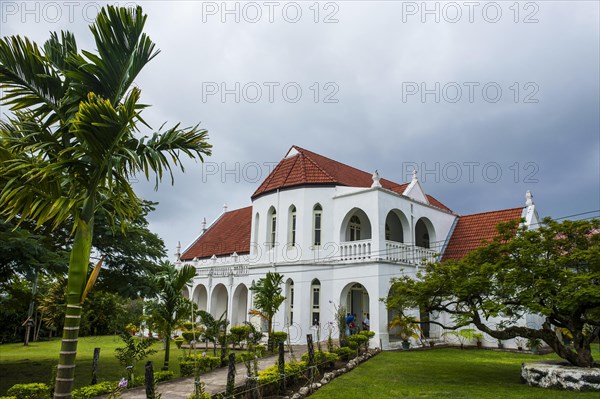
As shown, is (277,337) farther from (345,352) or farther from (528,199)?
(528,199)

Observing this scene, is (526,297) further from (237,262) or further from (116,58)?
(237,262)

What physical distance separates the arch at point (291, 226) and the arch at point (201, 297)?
983 centimetres

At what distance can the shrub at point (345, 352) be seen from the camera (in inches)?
570

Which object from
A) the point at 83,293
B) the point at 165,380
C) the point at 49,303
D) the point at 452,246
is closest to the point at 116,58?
the point at 83,293

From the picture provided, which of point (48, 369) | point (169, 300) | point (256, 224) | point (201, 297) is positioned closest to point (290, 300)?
point (256, 224)

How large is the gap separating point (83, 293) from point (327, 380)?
8367mm

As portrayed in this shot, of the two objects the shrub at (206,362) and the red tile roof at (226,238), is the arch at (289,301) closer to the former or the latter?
the red tile roof at (226,238)

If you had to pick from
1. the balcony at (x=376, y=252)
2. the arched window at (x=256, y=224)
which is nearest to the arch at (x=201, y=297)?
the arched window at (x=256, y=224)

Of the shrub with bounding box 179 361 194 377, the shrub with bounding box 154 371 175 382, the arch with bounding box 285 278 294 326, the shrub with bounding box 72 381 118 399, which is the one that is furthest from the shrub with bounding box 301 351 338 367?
the arch with bounding box 285 278 294 326

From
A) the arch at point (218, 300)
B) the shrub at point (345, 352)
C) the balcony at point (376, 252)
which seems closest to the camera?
the shrub at point (345, 352)

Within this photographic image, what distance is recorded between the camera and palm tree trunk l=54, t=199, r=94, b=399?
4707 millimetres

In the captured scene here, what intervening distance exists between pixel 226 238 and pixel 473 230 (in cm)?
1599

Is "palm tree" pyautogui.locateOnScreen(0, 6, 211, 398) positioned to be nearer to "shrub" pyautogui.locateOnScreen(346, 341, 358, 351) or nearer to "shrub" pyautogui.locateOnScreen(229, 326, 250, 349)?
"shrub" pyautogui.locateOnScreen(346, 341, 358, 351)

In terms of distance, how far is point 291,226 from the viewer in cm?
2181
